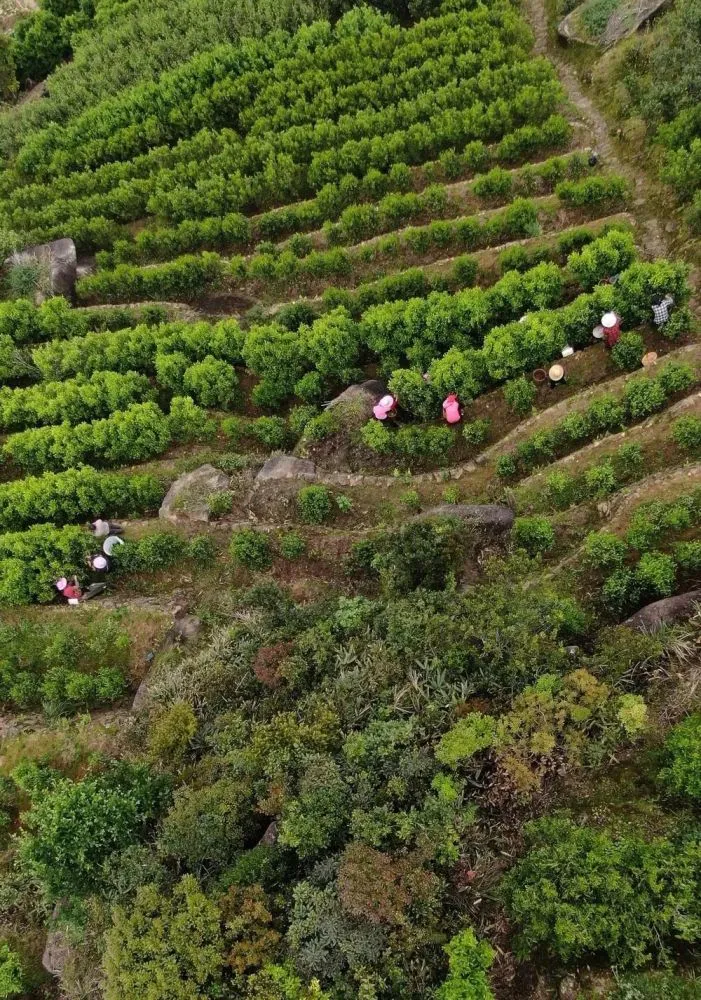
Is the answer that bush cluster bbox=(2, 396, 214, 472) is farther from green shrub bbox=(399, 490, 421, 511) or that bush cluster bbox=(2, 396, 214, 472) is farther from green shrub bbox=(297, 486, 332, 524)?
green shrub bbox=(399, 490, 421, 511)

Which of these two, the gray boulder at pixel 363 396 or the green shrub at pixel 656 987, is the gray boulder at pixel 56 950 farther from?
the gray boulder at pixel 363 396

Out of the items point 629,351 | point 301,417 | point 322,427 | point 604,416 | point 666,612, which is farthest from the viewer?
point 301,417

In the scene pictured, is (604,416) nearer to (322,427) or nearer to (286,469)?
(322,427)

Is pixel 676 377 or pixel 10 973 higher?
pixel 676 377

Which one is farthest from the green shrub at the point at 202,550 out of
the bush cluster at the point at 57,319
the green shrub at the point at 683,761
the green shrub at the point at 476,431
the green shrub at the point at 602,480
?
the green shrub at the point at 683,761

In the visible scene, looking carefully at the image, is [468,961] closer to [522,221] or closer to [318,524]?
[318,524]

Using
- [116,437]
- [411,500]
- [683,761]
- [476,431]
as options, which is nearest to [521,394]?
[476,431]

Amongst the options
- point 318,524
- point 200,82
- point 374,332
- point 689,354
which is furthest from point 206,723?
point 200,82
